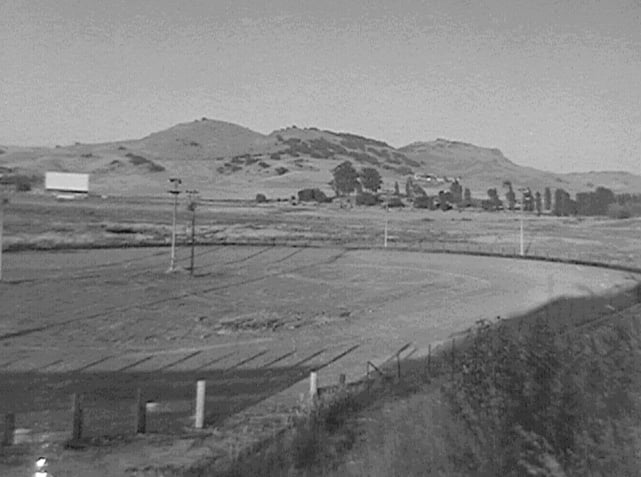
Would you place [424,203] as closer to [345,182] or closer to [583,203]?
[345,182]

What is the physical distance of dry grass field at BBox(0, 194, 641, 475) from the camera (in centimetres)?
1162

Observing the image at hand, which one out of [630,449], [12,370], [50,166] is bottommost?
A: [12,370]

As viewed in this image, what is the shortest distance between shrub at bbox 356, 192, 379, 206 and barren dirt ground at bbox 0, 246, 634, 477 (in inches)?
1920

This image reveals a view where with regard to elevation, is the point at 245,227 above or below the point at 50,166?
below

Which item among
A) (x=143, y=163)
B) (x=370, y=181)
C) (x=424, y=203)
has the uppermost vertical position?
(x=143, y=163)

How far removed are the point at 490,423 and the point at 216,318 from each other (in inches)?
504

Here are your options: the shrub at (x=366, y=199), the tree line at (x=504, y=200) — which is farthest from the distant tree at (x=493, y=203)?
the shrub at (x=366, y=199)

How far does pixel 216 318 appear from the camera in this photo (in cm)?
1969

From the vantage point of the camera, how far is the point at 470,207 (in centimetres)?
9175

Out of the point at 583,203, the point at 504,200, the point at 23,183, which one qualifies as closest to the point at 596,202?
the point at 583,203

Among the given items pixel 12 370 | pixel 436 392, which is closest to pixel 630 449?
pixel 436 392

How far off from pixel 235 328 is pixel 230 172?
8691cm

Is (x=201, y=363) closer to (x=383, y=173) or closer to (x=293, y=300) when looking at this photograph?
(x=293, y=300)

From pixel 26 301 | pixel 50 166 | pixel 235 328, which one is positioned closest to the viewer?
pixel 235 328
